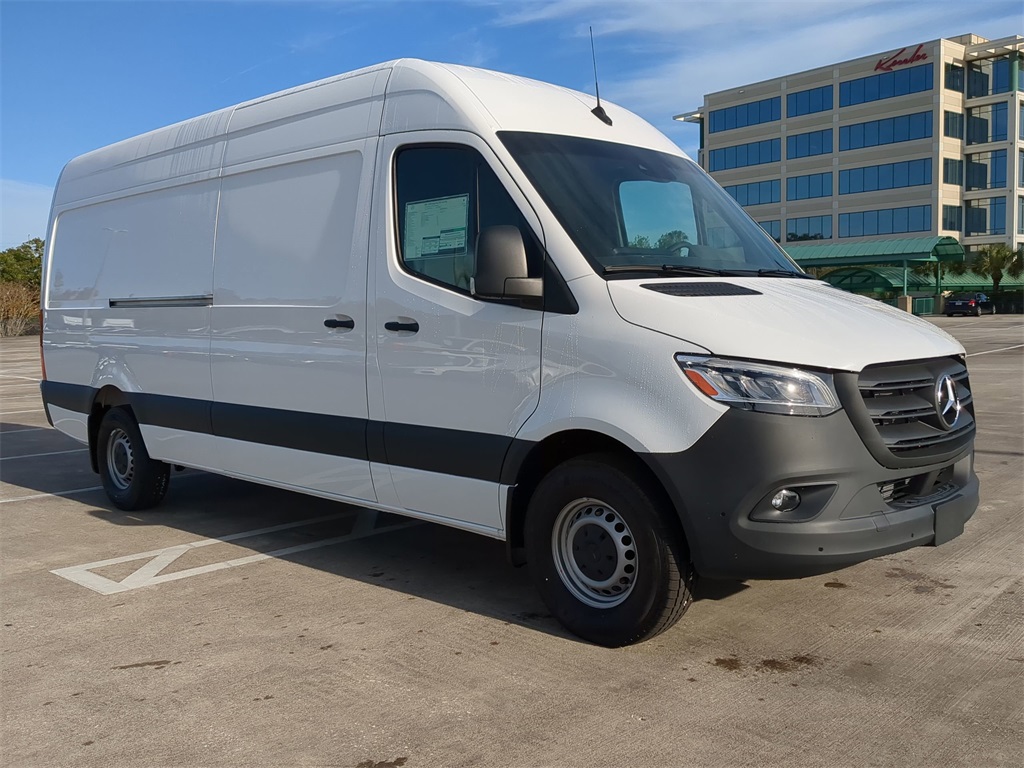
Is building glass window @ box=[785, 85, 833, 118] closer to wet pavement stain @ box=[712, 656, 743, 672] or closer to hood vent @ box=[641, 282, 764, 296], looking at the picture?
hood vent @ box=[641, 282, 764, 296]

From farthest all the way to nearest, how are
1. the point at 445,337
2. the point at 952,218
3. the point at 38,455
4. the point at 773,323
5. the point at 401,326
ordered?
the point at 952,218, the point at 38,455, the point at 401,326, the point at 445,337, the point at 773,323

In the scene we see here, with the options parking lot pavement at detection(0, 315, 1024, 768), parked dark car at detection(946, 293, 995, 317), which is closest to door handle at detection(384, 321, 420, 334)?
parking lot pavement at detection(0, 315, 1024, 768)

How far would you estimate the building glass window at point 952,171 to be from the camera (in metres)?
71.2

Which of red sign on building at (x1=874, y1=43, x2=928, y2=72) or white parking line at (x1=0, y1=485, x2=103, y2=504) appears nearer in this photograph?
white parking line at (x1=0, y1=485, x2=103, y2=504)

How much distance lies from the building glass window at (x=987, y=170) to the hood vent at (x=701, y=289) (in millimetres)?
77923

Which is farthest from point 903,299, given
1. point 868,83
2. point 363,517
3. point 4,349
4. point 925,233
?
point 363,517

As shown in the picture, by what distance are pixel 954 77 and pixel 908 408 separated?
255ft

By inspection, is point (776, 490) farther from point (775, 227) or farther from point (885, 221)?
point (775, 227)

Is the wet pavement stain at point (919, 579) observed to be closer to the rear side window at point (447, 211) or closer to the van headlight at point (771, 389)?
the van headlight at point (771, 389)

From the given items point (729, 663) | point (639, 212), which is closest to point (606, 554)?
point (729, 663)

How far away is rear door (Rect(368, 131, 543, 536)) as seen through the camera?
15.1ft

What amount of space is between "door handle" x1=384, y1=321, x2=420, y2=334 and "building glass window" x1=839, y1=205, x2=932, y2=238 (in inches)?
2899

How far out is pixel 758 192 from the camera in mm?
82875

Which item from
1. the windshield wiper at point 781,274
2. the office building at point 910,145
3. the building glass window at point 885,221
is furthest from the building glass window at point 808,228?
the windshield wiper at point 781,274
